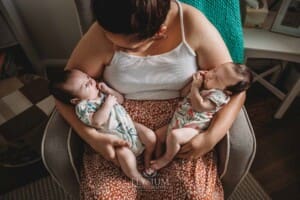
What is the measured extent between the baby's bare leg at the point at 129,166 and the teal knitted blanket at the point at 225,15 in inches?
25.2

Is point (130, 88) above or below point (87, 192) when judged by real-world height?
A: above

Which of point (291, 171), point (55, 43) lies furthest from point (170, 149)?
point (55, 43)

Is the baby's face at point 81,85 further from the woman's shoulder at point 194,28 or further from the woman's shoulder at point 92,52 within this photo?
the woman's shoulder at point 194,28

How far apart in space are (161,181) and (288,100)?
42.8 inches

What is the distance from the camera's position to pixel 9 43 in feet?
5.09

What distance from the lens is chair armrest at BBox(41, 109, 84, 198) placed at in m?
0.95

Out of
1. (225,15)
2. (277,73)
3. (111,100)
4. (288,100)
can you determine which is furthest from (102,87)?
(277,73)

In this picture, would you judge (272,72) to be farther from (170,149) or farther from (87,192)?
(87,192)

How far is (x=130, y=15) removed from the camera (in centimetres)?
77

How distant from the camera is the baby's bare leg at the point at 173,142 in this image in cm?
95

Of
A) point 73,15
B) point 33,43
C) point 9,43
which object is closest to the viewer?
point 9,43

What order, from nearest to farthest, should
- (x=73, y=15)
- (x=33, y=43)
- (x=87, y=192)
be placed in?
(x=87, y=192) → (x=73, y=15) → (x=33, y=43)

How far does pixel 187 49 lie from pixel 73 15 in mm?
1088

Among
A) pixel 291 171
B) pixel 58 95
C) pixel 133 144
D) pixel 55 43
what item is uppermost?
pixel 58 95
